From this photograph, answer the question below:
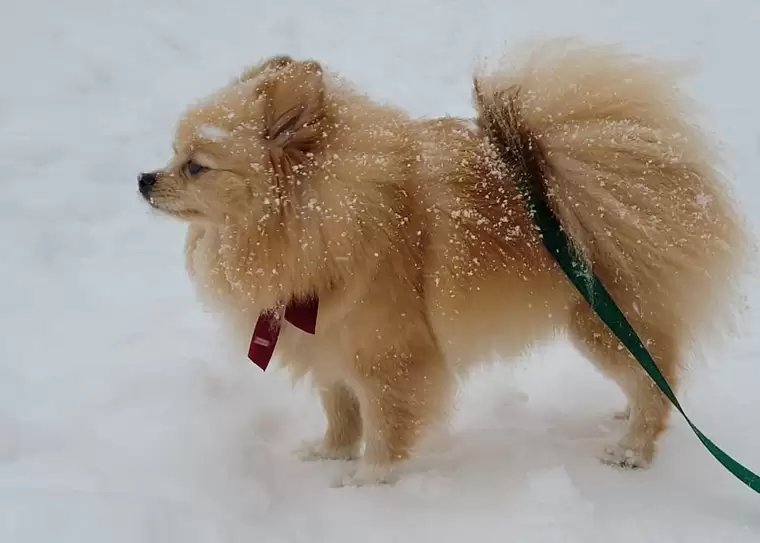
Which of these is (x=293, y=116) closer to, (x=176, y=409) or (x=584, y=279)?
(x=584, y=279)

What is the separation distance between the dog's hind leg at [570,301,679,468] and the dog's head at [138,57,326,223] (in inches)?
43.2

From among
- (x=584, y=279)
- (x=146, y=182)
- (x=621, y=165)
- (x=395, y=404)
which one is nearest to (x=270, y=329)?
(x=395, y=404)

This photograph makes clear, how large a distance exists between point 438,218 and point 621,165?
614 millimetres

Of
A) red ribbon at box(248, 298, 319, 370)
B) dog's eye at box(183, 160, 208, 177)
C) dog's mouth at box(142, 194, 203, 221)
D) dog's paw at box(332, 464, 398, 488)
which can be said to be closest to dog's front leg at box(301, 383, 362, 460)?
dog's paw at box(332, 464, 398, 488)

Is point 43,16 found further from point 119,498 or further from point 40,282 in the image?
point 119,498

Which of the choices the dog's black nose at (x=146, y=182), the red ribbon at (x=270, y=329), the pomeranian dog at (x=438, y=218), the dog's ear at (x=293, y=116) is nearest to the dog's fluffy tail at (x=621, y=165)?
the pomeranian dog at (x=438, y=218)

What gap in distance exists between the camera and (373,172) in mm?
2277

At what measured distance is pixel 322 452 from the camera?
9.25 feet

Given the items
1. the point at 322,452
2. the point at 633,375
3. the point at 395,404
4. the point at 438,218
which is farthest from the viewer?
the point at 322,452

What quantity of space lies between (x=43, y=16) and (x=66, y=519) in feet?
18.0

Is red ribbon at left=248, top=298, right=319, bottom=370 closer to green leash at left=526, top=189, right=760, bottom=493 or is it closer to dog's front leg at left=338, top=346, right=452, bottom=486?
dog's front leg at left=338, top=346, right=452, bottom=486

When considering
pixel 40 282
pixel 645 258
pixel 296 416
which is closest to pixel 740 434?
pixel 645 258

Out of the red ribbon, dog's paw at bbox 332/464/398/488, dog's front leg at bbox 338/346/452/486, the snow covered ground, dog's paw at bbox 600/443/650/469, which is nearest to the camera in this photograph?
the snow covered ground

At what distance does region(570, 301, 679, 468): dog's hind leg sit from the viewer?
261 cm
